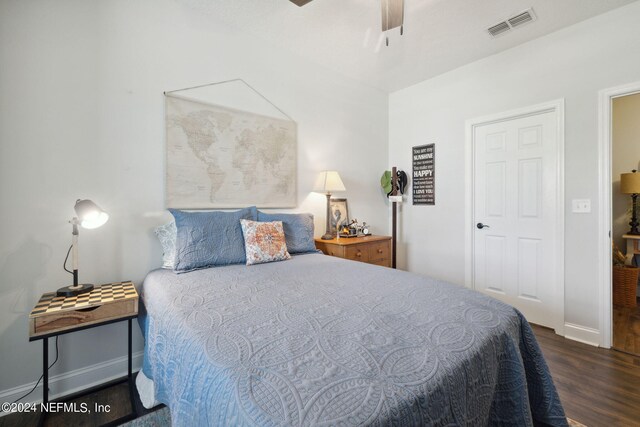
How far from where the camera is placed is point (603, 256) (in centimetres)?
231

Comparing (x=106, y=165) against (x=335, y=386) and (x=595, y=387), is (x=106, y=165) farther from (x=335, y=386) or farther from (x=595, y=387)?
(x=595, y=387)

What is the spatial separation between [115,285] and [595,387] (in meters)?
3.13

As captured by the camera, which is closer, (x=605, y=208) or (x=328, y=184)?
(x=605, y=208)

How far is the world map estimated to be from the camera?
2152 millimetres

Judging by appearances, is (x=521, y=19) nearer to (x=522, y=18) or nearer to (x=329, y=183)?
(x=522, y=18)

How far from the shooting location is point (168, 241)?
1.95 m

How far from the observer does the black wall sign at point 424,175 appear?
348 centimetres

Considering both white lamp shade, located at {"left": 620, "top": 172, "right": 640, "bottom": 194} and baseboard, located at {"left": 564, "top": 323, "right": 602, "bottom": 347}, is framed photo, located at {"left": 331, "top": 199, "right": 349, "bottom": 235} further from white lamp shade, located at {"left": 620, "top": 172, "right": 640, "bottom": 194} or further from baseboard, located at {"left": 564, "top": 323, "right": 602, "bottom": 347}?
white lamp shade, located at {"left": 620, "top": 172, "right": 640, "bottom": 194}

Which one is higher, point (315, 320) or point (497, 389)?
point (315, 320)

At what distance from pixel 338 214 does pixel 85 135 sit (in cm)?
232

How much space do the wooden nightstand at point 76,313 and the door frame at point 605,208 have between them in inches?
136

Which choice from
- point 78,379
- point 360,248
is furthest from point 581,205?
point 78,379

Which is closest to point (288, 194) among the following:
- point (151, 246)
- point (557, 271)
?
point (151, 246)

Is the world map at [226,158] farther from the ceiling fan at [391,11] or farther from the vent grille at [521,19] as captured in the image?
the vent grille at [521,19]
